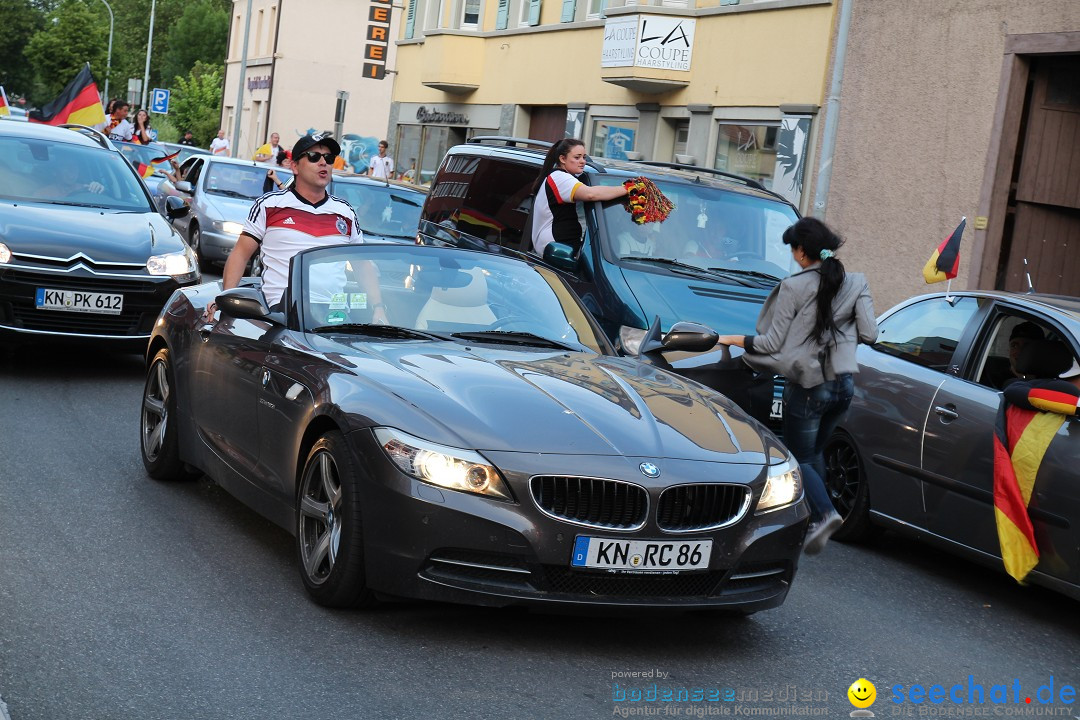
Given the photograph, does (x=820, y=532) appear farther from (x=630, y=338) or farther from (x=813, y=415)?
(x=630, y=338)

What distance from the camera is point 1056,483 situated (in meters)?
6.93

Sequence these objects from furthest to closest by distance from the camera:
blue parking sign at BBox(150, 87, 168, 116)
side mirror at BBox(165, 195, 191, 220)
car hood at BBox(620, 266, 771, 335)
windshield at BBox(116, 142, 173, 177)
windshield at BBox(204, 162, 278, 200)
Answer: blue parking sign at BBox(150, 87, 168, 116), windshield at BBox(116, 142, 173, 177), windshield at BBox(204, 162, 278, 200), side mirror at BBox(165, 195, 191, 220), car hood at BBox(620, 266, 771, 335)

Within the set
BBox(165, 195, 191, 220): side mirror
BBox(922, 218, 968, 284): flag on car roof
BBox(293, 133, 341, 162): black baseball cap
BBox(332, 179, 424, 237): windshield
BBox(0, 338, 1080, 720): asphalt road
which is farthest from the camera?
BBox(332, 179, 424, 237): windshield

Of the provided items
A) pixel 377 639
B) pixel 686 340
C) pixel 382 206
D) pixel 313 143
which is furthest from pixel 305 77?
pixel 377 639

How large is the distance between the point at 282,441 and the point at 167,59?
104 metres

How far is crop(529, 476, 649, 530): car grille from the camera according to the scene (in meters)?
5.40

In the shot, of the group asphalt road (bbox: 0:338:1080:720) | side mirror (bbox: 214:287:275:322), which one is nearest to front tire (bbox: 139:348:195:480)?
asphalt road (bbox: 0:338:1080:720)

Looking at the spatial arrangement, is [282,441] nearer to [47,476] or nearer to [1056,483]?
[47,476]

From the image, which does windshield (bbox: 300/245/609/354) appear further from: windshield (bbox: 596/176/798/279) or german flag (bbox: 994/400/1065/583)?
windshield (bbox: 596/176/798/279)

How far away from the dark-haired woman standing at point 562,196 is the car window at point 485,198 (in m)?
0.43

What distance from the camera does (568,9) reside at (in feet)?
103

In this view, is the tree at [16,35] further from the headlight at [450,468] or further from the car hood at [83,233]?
the headlight at [450,468]

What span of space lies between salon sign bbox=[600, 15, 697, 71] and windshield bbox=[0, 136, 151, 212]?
1499cm

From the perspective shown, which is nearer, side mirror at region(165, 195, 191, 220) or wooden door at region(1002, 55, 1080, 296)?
side mirror at region(165, 195, 191, 220)
